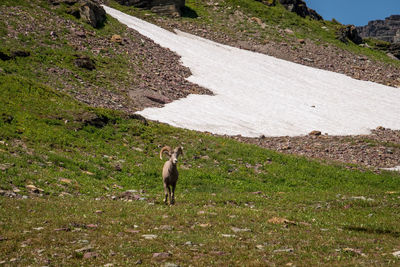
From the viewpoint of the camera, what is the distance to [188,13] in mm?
91312

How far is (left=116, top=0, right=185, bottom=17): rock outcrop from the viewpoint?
8875 cm

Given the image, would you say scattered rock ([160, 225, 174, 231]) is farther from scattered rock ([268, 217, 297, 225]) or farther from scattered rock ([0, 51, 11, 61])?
scattered rock ([0, 51, 11, 61])

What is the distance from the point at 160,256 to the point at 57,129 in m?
20.4

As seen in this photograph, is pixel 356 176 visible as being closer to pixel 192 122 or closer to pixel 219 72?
pixel 192 122

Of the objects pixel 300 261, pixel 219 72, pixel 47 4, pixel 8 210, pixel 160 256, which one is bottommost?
pixel 8 210

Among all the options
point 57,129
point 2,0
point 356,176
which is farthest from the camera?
point 2,0

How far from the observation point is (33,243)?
1102 centimetres

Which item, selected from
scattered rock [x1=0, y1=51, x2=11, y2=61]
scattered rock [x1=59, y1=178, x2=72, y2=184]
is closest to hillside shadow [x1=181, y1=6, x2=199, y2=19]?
scattered rock [x1=0, y1=51, x2=11, y2=61]

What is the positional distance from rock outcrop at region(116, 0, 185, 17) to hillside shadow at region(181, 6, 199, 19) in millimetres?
1448

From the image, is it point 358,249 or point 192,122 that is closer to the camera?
point 358,249

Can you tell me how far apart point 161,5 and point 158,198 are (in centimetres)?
7644

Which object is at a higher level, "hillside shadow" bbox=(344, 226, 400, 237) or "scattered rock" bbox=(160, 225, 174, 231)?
"hillside shadow" bbox=(344, 226, 400, 237)

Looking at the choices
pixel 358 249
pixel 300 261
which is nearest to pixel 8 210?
pixel 300 261

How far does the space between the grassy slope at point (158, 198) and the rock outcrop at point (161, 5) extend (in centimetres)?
5169
